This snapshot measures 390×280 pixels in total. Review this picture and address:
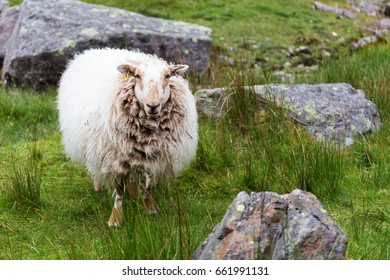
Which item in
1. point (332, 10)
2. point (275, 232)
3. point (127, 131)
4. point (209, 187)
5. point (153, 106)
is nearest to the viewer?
point (275, 232)

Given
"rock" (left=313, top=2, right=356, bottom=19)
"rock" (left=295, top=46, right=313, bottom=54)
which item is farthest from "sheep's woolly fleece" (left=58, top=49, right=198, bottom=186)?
"rock" (left=313, top=2, right=356, bottom=19)

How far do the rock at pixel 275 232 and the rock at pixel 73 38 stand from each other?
6265 millimetres

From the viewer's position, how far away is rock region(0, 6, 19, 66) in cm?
1188

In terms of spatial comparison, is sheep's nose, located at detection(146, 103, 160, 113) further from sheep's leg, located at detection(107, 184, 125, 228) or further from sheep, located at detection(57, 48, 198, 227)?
sheep's leg, located at detection(107, 184, 125, 228)

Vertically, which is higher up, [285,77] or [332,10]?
[285,77]

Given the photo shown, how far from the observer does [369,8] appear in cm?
2042

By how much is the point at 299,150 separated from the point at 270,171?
0.30 meters

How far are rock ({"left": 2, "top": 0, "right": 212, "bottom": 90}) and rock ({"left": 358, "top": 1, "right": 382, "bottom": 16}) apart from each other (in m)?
10.7

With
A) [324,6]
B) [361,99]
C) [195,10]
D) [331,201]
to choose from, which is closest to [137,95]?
[331,201]

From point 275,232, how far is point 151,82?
66.3 inches

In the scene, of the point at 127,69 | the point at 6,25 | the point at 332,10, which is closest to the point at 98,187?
the point at 127,69

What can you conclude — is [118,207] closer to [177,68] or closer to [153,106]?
[153,106]

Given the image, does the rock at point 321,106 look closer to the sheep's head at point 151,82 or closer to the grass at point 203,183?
the grass at point 203,183
